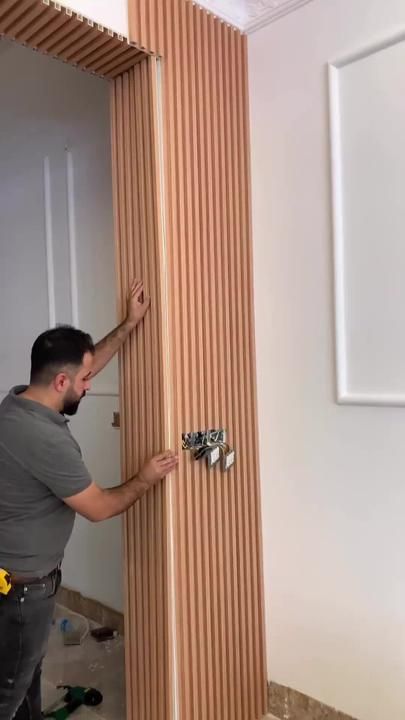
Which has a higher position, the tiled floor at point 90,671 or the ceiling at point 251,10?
the ceiling at point 251,10

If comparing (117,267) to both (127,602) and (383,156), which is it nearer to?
(383,156)

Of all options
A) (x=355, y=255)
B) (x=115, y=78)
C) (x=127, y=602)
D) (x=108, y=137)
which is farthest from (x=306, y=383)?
(x=108, y=137)

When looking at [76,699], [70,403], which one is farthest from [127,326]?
[76,699]

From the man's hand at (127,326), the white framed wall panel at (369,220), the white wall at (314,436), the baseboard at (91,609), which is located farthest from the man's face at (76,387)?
the baseboard at (91,609)

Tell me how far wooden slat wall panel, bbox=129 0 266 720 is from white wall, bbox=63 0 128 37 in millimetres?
37

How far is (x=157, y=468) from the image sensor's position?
1914 millimetres

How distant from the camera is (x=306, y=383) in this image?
2.18 m

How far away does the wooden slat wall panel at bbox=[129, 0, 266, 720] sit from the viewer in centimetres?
201

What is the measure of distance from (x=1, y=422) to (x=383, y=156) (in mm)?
1439

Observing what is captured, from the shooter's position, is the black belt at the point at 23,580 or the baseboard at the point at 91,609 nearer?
the black belt at the point at 23,580

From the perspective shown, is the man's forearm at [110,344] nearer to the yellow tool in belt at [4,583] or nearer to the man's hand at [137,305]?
the man's hand at [137,305]

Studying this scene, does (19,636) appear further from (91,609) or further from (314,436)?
(91,609)

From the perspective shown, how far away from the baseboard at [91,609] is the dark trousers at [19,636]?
3.81 feet

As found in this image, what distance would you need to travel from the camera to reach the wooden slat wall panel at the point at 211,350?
2014mm
